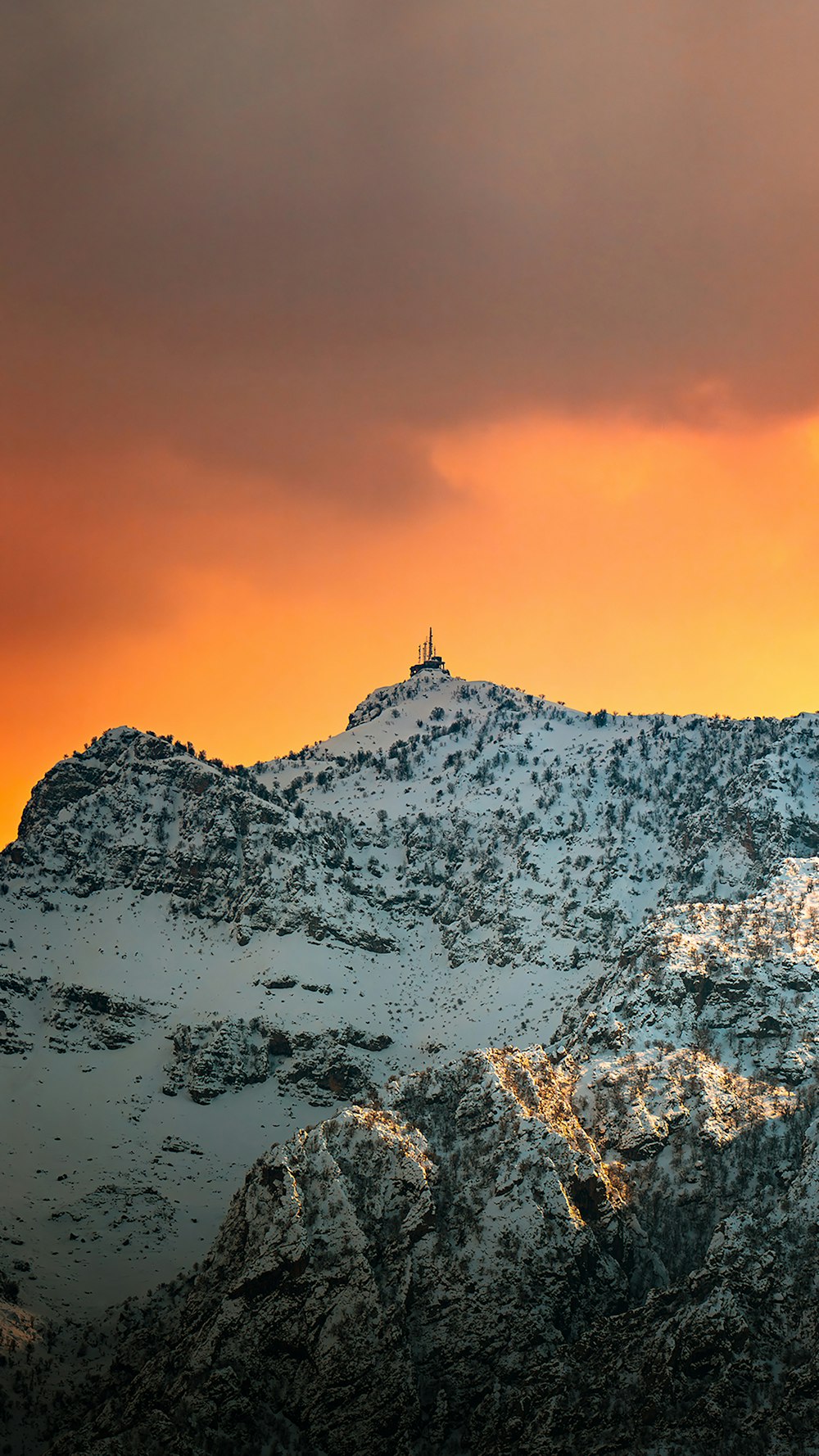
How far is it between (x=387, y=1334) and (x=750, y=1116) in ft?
167

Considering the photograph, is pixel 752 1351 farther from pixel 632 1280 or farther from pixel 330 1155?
pixel 330 1155

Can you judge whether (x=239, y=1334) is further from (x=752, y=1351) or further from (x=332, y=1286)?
(x=752, y=1351)

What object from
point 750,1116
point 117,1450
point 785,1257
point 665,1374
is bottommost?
point 117,1450

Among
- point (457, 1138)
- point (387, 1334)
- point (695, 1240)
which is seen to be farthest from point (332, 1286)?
point (695, 1240)

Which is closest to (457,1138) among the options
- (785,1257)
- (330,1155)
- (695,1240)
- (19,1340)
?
(330,1155)

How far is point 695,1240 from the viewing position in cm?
18362

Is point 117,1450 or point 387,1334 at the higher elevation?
point 387,1334

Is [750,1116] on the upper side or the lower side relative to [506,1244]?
upper

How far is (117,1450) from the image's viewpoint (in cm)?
15750

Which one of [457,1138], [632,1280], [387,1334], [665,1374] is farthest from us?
[457,1138]

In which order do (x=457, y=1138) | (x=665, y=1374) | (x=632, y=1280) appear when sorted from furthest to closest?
1. (x=457, y=1138)
2. (x=632, y=1280)
3. (x=665, y=1374)

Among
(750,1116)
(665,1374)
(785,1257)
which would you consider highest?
(750,1116)

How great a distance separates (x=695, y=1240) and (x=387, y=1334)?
36427 millimetres

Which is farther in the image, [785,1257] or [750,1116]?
[750,1116]
